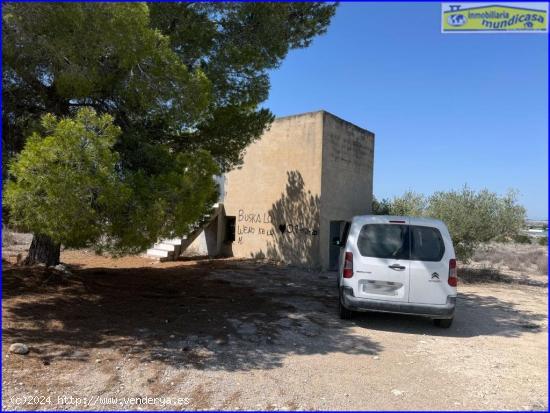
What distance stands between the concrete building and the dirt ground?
4571mm

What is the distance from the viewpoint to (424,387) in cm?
470

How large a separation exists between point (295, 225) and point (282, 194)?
1.21 m

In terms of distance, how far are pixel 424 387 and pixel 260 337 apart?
94.9 inches

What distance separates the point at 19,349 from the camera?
486 centimetres

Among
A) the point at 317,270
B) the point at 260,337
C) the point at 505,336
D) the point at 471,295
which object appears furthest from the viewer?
the point at 317,270

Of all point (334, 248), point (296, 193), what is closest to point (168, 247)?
point (296, 193)

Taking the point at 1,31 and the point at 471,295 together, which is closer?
the point at 1,31

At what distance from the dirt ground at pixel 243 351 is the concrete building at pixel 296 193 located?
15.0 feet

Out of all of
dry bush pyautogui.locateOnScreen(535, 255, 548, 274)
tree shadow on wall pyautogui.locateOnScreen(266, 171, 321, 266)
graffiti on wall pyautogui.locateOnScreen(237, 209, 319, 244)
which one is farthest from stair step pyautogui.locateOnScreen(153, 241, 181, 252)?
dry bush pyautogui.locateOnScreen(535, 255, 548, 274)

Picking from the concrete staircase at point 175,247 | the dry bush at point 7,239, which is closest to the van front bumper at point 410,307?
the concrete staircase at point 175,247

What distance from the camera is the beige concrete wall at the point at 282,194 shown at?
14.0 metres

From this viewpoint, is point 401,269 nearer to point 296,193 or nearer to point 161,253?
point 296,193

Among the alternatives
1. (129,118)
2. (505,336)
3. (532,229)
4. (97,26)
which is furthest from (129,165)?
(532,229)

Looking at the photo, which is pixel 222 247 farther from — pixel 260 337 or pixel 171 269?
pixel 260 337
